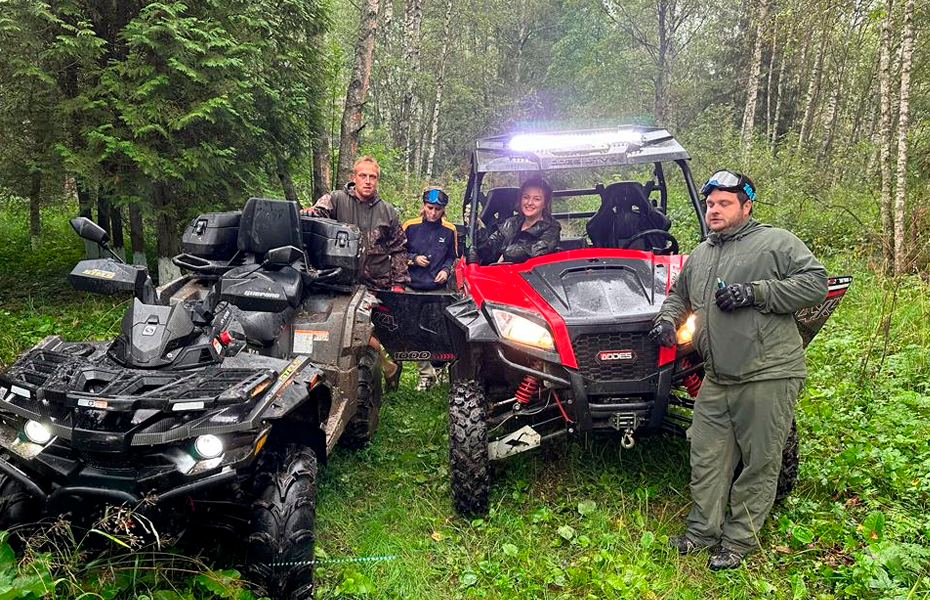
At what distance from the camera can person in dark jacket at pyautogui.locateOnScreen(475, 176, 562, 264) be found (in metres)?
5.00

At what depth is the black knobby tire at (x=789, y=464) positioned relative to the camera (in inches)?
151

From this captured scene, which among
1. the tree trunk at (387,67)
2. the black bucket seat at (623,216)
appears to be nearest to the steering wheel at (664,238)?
the black bucket seat at (623,216)

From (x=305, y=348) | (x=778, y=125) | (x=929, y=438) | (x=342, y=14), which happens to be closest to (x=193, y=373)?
(x=305, y=348)

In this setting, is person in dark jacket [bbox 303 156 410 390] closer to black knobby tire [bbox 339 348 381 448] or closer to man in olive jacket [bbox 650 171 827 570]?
black knobby tire [bbox 339 348 381 448]

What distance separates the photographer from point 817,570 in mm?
3355

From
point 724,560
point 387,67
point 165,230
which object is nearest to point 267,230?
point 724,560

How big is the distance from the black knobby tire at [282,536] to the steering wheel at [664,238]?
10.2 ft

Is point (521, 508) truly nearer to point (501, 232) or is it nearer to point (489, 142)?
point (501, 232)

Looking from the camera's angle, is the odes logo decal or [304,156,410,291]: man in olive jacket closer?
the odes logo decal

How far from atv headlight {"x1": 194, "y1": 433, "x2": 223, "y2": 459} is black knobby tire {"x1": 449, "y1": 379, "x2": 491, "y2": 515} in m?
1.68

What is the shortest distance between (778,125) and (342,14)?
18.1 metres

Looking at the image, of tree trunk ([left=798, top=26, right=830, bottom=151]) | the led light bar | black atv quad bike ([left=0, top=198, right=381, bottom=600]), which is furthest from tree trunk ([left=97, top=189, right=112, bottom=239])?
tree trunk ([left=798, top=26, right=830, bottom=151])

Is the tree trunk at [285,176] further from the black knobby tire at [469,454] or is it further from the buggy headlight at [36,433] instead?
the buggy headlight at [36,433]

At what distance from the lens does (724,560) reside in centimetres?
351
